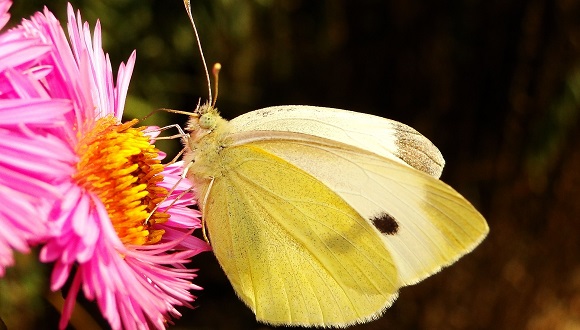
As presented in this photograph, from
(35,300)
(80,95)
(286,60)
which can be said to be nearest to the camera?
(80,95)

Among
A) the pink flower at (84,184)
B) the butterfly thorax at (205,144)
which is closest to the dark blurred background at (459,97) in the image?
the butterfly thorax at (205,144)

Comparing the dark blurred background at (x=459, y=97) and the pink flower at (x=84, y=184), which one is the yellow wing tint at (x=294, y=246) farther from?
the dark blurred background at (x=459, y=97)

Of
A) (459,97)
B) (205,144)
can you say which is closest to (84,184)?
(205,144)

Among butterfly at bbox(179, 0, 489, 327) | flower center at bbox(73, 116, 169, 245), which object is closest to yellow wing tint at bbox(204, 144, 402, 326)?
butterfly at bbox(179, 0, 489, 327)

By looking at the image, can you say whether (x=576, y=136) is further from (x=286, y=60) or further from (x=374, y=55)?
(x=286, y=60)

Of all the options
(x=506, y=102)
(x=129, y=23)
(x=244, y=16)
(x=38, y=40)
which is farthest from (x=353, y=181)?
(x=506, y=102)

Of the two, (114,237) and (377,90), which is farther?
(377,90)
